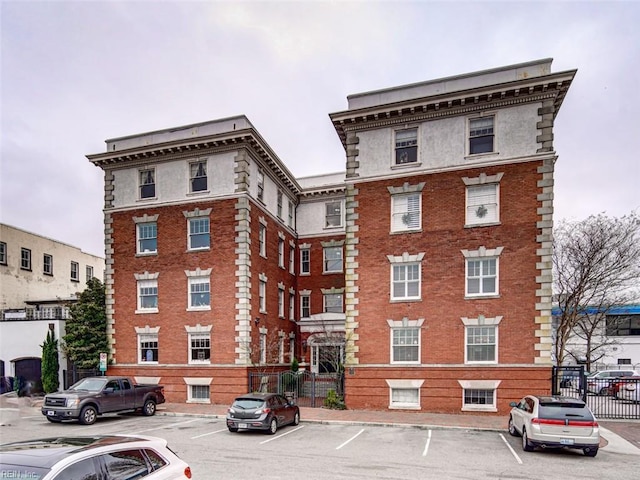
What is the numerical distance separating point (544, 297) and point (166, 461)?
1796cm

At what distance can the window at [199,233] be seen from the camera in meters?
24.4

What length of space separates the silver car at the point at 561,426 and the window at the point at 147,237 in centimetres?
2101

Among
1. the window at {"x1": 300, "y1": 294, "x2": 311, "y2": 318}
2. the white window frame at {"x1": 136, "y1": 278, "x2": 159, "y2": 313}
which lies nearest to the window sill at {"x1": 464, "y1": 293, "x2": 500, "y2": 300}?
the window at {"x1": 300, "y1": 294, "x2": 311, "y2": 318}

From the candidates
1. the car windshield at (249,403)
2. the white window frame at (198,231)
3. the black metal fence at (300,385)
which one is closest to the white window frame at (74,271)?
the white window frame at (198,231)

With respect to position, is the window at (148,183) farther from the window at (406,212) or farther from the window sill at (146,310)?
the window at (406,212)

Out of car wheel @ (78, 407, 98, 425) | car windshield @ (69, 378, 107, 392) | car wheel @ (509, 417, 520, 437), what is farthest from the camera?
car windshield @ (69, 378, 107, 392)

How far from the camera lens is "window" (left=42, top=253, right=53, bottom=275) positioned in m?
37.0

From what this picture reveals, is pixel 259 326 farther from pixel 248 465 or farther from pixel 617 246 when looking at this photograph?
pixel 617 246

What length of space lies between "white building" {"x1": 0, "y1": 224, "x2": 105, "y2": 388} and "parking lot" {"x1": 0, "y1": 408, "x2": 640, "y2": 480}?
11556 millimetres

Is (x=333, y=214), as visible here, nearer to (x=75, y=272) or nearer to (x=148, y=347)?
(x=148, y=347)

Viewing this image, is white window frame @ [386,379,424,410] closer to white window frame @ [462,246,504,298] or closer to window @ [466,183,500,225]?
white window frame @ [462,246,504,298]

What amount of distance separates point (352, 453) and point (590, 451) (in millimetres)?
6846

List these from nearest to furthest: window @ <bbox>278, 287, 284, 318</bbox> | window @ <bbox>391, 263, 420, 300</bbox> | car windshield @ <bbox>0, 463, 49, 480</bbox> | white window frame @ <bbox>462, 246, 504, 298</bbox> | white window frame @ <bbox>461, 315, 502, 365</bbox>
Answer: car windshield @ <bbox>0, 463, 49, 480</bbox>, white window frame @ <bbox>461, 315, 502, 365</bbox>, white window frame @ <bbox>462, 246, 504, 298</bbox>, window @ <bbox>391, 263, 420, 300</bbox>, window @ <bbox>278, 287, 284, 318</bbox>

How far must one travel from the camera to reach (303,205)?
3356cm
